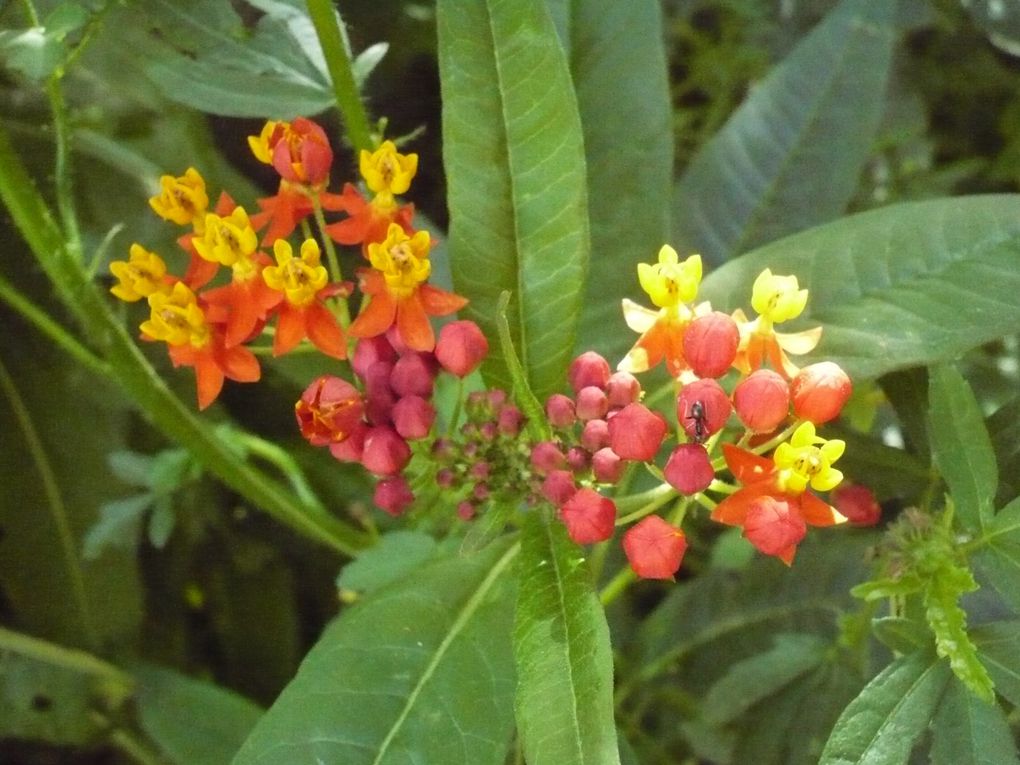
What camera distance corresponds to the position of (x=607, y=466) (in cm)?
78

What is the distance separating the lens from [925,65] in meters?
1.92

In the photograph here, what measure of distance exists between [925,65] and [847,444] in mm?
1203

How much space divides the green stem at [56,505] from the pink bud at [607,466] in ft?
3.06

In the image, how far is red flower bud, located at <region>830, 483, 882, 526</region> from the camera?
3.09 feet

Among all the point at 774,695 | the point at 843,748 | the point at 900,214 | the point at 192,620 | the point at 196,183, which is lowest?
the point at 192,620

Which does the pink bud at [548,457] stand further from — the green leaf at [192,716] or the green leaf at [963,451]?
the green leaf at [192,716]

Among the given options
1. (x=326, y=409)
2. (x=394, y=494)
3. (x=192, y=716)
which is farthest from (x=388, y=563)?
(x=192, y=716)

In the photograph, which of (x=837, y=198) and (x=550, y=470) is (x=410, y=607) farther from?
(x=837, y=198)

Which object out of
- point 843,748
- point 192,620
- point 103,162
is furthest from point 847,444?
point 192,620

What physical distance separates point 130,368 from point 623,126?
53 centimetres

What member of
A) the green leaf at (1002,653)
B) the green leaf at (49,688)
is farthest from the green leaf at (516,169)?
the green leaf at (49,688)

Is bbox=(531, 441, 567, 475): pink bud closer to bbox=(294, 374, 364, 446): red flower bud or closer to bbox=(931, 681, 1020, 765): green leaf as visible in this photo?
bbox=(294, 374, 364, 446): red flower bud

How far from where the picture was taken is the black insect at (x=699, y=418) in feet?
2.38

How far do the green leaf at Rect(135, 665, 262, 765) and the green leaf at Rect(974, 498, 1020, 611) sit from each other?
2.98 feet
